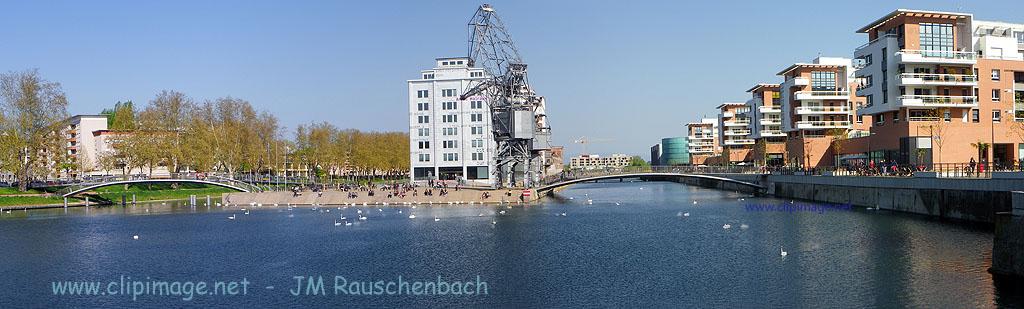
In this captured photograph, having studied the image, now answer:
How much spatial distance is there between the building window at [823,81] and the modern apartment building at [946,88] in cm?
3940

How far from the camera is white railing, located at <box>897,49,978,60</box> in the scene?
78688 millimetres

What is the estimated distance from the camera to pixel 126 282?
3803cm

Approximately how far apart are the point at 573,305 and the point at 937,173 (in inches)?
1690

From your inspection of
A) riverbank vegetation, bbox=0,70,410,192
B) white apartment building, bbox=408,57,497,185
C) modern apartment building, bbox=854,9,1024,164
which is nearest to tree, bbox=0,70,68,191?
riverbank vegetation, bbox=0,70,410,192

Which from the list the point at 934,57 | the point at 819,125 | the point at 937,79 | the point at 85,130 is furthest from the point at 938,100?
the point at 85,130

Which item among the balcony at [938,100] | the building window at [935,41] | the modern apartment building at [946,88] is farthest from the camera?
the building window at [935,41]

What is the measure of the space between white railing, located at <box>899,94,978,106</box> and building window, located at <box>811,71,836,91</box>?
42.8 meters

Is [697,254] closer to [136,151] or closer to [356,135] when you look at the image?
[136,151]

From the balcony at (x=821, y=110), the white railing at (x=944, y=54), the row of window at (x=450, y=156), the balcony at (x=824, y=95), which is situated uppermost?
the white railing at (x=944, y=54)

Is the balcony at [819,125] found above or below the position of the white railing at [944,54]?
below

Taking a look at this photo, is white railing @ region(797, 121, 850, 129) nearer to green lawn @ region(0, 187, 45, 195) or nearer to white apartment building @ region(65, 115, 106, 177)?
green lawn @ region(0, 187, 45, 195)

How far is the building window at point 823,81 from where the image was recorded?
401ft

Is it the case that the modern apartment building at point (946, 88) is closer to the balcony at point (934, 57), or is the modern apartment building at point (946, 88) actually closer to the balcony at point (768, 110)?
the balcony at point (934, 57)

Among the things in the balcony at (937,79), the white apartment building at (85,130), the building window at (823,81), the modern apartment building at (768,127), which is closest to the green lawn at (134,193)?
the white apartment building at (85,130)
